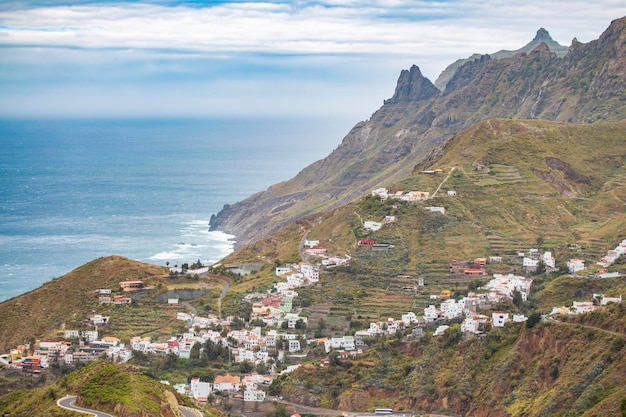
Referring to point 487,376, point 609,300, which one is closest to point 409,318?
point 487,376

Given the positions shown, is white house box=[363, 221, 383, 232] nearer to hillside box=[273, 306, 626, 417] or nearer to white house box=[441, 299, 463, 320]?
white house box=[441, 299, 463, 320]

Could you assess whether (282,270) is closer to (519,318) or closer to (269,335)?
(269,335)

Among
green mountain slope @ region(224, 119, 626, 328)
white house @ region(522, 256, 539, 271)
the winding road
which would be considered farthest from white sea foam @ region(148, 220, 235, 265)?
the winding road

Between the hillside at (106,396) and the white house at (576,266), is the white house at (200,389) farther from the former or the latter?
the white house at (576,266)

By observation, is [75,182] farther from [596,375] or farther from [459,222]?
[596,375]

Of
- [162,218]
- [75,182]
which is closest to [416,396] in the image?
[162,218]

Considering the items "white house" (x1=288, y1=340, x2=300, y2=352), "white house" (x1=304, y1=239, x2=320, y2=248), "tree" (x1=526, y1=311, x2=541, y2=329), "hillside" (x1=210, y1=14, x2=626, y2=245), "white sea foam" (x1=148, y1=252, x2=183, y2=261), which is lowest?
"white house" (x1=288, y1=340, x2=300, y2=352)
